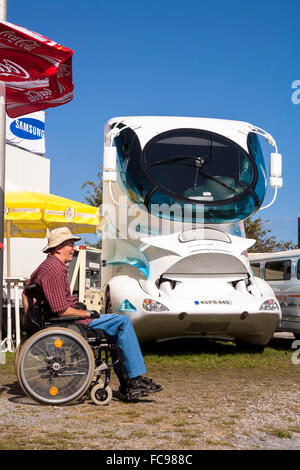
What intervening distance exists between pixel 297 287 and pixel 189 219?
11.0 ft

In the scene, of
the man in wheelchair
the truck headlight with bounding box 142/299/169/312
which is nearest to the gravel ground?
the man in wheelchair

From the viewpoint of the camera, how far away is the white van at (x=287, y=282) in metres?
11.7

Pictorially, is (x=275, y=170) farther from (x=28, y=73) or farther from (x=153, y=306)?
(x=28, y=73)

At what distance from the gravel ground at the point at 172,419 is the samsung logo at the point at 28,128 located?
2165cm

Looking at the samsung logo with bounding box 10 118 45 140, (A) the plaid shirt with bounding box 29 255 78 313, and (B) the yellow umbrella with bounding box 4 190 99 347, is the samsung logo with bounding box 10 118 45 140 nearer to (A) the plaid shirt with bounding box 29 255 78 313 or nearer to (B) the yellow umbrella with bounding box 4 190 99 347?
(B) the yellow umbrella with bounding box 4 190 99 347

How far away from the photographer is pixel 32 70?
5.81m

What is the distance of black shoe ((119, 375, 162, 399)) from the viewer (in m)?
6.05

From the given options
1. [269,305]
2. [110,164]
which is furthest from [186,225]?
[269,305]

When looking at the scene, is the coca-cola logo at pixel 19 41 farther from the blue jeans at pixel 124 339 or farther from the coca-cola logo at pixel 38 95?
the blue jeans at pixel 124 339

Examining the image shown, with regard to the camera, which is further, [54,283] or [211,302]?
[211,302]

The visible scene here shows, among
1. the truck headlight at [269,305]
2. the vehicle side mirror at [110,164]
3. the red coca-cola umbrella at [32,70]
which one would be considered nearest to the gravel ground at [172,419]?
the truck headlight at [269,305]

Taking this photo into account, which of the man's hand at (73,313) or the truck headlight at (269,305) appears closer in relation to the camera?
the man's hand at (73,313)

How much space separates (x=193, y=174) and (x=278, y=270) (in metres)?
3.80
